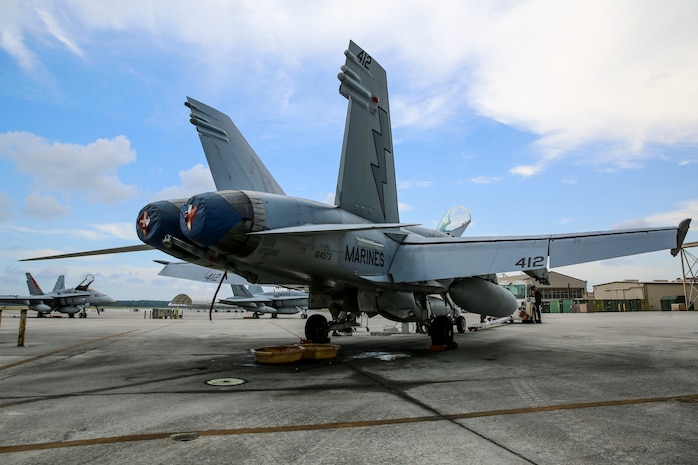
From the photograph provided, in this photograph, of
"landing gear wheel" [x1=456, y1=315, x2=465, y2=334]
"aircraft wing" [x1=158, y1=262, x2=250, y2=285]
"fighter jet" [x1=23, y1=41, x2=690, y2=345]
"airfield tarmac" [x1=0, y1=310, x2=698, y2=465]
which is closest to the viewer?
"airfield tarmac" [x1=0, y1=310, x2=698, y2=465]

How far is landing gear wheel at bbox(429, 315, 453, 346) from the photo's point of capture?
995 cm

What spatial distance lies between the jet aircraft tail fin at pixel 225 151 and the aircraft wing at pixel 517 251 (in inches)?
147

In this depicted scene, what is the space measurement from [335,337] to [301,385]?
27.6ft

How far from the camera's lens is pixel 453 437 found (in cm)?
346

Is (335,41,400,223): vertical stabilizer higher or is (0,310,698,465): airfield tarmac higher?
(335,41,400,223): vertical stabilizer

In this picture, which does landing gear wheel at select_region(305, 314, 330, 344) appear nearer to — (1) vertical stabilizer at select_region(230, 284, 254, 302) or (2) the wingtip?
(2) the wingtip

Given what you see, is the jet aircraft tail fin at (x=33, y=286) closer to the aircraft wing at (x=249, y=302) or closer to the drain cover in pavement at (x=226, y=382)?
the aircraft wing at (x=249, y=302)

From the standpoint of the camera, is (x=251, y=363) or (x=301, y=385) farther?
(x=251, y=363)

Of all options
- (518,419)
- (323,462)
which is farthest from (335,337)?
(323,462)

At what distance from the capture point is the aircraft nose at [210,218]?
5.98 metres

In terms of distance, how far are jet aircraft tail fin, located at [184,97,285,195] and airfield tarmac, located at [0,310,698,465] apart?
12.7 feet

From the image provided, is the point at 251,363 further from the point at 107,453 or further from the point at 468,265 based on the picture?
the point at 107,453

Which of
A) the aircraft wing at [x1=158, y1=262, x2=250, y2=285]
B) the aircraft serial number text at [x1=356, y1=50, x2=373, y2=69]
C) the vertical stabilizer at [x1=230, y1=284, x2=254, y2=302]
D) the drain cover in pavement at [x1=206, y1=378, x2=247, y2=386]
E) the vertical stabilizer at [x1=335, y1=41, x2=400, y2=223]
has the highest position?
the aircraft serial number text at [x1=356, y1=50, x2=373, y2=69]

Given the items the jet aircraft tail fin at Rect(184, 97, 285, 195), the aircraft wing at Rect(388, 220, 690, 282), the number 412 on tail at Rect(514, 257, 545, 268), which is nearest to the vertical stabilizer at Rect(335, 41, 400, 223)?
the aircraft wing at Rect(388, 220, 690, 282)
